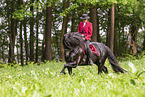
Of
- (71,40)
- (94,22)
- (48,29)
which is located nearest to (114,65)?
(71,40)

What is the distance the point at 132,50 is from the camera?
25.7 meters

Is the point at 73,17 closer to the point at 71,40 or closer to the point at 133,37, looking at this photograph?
the point at 133,37

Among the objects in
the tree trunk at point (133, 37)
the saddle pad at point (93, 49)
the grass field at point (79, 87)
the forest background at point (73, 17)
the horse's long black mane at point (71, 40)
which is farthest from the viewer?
the tree trunk at point (133, 37)

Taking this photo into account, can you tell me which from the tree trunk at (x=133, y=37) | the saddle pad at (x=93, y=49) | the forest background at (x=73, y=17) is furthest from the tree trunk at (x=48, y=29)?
the saddle pad at (x=93, y=49)

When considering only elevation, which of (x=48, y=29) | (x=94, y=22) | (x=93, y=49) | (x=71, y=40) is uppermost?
(x=94, y=22)

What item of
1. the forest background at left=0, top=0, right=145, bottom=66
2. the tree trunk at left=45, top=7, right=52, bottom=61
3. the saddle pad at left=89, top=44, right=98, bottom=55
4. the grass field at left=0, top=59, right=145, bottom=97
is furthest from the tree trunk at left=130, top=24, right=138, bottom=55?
the grass field at left=0, top=59, right=145, bottom=97

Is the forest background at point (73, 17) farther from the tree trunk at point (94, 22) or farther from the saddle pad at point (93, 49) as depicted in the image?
the saddle pad at point (93, 49)

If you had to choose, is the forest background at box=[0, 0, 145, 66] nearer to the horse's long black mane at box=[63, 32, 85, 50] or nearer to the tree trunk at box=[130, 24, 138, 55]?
the tree trunk at box=[130, 24, 138, 55]

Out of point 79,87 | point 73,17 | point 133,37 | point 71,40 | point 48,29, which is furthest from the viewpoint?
point 133,37

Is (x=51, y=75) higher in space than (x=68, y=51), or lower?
lower

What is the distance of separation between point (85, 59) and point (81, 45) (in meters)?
0.65

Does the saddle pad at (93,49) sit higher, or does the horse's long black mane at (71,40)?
the horse's long black mane at (71,40)

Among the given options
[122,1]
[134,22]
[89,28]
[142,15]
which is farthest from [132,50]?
[89,28]

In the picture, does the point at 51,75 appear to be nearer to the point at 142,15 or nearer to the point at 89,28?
the point at 89,28
